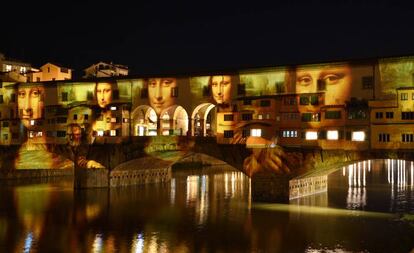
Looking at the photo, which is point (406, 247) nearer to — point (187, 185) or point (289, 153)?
point (289, 153)

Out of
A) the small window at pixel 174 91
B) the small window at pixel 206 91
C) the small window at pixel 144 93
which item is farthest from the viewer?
the small window at pixel 144 93

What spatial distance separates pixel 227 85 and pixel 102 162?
1507 centimetres

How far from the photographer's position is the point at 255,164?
4003cm

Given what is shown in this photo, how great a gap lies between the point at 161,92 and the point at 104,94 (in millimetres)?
6974

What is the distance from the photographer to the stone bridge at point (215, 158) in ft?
124

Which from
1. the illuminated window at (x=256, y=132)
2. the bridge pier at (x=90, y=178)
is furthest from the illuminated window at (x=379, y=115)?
the bridge pier at (x=90, y=178)

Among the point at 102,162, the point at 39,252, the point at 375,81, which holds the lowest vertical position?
the point at 39,252

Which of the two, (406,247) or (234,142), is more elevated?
(234,142)

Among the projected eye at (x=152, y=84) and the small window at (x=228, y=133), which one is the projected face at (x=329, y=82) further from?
the projected eye at (x=152, y=84)

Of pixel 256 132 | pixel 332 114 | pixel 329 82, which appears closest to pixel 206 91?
pixel 256 132

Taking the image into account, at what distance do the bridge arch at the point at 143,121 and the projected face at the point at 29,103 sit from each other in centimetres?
1076

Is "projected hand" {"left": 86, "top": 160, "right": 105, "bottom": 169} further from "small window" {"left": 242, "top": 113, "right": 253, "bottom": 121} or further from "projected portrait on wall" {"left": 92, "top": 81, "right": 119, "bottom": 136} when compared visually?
"small window" {"left": 242, "top": 113, "right": 253, "bottom": 121}

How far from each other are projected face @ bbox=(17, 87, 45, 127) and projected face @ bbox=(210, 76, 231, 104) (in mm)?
20661

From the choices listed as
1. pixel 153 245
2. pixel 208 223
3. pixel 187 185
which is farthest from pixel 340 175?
pixel 153 245
